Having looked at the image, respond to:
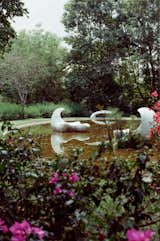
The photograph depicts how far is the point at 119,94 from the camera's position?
11078mm

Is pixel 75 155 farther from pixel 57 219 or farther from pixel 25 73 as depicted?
pixel 25 73

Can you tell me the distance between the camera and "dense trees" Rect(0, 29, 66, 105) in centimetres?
1017

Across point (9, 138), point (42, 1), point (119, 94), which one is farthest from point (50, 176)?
point (42, 1)

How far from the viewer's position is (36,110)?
32.8 feet

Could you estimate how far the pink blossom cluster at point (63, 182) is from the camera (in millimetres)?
1324

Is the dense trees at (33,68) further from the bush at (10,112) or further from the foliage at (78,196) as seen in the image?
the foliage at (78,196)

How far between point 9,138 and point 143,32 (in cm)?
933

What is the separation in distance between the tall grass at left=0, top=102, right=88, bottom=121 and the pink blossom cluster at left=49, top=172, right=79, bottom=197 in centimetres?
791

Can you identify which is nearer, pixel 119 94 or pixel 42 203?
pixel 42 203

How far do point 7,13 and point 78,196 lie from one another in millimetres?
3561

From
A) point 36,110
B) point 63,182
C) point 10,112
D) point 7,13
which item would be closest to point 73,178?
point 63,182

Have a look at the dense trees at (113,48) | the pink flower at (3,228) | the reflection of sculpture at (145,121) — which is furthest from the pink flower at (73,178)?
the dense trees at (113,48)

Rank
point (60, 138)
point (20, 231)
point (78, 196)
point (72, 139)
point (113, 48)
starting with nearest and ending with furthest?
point (20, 231), point (78, 196), point (72, 139), point (60, 138), point (113, 48)

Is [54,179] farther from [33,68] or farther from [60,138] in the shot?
[33,68]
